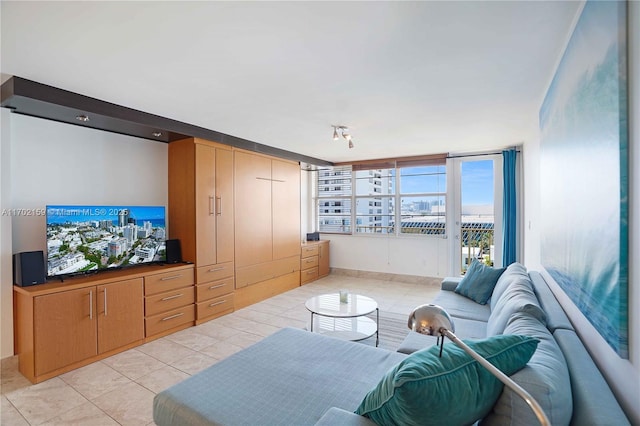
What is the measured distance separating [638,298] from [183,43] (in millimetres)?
2355

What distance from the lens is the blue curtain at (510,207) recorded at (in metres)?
4.78

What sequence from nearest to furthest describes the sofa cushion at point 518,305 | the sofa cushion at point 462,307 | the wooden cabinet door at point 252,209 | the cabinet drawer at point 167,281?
the sofa cushion at point 518,305, the sofa cushion at point 462,307, the cabinet drawer at point 167,281, the wooden cabinet door at point 252,209

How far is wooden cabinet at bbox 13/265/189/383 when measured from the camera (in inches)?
100

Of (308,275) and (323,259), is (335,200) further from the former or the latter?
(308,275)

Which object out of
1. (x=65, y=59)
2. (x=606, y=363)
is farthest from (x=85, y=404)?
(x=606, y=363)

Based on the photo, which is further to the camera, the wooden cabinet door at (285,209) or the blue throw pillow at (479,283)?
the wooden cabinet door at (285,209)

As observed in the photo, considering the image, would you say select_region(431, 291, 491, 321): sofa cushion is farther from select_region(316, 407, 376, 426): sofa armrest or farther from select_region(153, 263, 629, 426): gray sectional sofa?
select_region(316, 407, 376, 426): sofa armrest

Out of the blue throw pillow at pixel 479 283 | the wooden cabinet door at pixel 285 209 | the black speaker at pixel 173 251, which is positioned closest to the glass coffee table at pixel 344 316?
the blue throw pillow at pixel 479 283

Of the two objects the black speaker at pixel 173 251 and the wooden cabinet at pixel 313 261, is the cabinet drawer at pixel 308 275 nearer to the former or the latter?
the wooden cabinet at pixel 313 261

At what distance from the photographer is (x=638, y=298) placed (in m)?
0.93

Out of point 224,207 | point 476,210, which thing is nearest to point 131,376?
point 224,207

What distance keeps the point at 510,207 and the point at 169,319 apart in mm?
4907

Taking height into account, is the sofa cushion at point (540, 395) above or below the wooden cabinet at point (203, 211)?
below

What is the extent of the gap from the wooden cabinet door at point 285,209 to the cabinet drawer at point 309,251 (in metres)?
0.16
